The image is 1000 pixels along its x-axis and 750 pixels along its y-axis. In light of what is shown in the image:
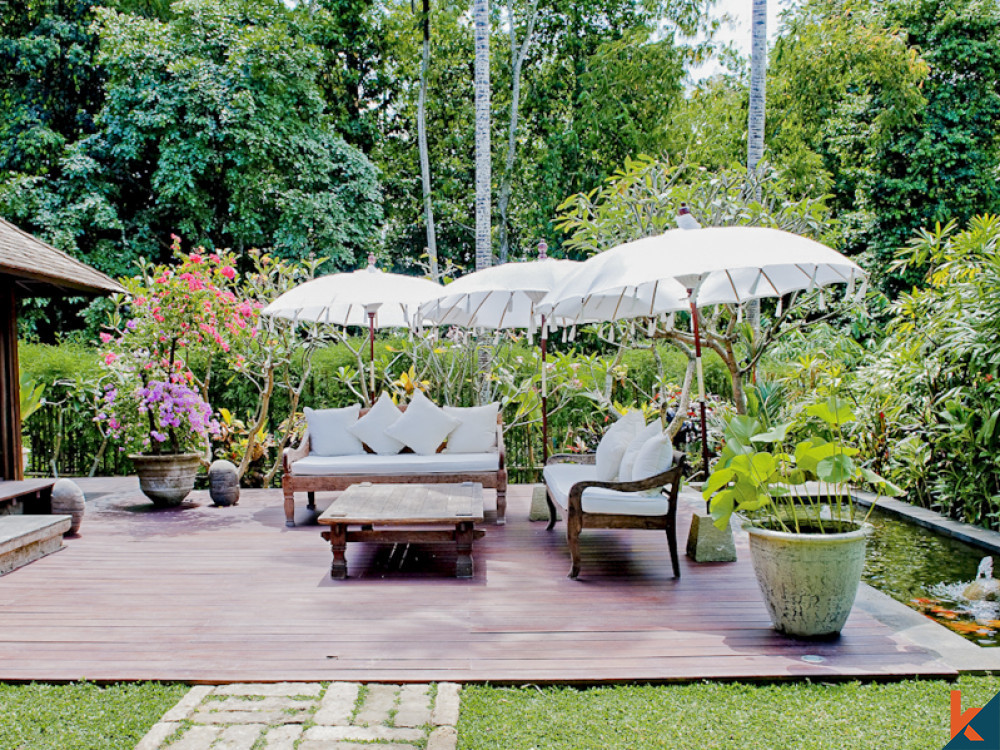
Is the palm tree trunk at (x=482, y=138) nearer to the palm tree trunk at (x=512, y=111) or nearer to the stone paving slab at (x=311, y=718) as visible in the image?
the palm tree trunk at (x=512, y=111)

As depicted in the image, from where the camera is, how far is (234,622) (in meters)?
4.20

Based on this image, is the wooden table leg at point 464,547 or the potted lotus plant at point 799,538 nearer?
the potted lotus plant at point 799,538

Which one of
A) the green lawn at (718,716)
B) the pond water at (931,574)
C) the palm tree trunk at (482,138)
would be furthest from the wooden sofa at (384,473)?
the palm tree trunk at (482,138)

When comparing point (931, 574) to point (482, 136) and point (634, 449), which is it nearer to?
point (634, 449)

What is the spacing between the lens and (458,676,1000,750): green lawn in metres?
2.82

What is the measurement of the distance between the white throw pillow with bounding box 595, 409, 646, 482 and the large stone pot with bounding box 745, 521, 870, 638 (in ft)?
5.87

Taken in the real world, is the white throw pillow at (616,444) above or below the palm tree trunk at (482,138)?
below

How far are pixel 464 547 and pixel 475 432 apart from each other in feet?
8.45

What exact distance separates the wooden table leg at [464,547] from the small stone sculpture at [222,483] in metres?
3.55

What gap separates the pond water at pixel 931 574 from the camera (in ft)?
14.4

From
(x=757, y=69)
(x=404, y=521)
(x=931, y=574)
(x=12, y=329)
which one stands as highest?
(x=757, y=69)

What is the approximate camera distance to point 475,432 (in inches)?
300

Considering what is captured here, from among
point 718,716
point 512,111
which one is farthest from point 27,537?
point 512,111

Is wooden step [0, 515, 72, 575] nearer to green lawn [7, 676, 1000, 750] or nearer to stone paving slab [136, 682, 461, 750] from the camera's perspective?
green lawn [7, 676, 1000, 750]
